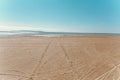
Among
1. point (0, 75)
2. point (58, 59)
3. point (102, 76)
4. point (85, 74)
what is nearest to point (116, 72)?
point (102, 76)

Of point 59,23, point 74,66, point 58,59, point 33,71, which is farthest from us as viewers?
point 59,23

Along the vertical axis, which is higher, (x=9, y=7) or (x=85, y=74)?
(x=9, y=7)

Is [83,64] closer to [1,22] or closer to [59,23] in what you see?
[59,23]

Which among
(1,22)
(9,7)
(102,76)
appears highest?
(9,7)

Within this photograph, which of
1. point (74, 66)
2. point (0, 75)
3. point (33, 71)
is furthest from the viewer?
point (74, 66)

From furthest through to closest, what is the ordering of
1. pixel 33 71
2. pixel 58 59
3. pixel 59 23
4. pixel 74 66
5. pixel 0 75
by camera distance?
pixel 59 23
pixel 58 59
pixel 74 66
pixel 33 71
pixel 0 75

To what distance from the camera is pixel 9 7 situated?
2.88 meters

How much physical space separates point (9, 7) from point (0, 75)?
138 cm

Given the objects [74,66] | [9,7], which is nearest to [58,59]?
[74,66]

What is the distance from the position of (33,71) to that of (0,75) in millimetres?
455

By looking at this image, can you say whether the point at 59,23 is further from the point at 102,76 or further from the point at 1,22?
the point at 102,76

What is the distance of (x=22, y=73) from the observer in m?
2.16

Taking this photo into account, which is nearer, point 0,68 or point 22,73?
point 22,73

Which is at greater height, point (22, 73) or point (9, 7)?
point (9, 7)
